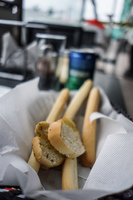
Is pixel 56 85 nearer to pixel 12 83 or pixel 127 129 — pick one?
pixel 12 83

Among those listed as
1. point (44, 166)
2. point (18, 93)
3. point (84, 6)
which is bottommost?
point (44, 166)

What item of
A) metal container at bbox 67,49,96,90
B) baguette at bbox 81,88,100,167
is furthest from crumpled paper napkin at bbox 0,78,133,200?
metal container at bbox 67,49,96,90

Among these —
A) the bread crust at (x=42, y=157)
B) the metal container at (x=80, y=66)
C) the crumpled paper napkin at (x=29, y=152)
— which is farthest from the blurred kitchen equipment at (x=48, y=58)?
the bread crust at (x=42, y=157)

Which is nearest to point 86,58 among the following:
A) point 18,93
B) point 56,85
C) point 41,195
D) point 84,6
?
point 56,85

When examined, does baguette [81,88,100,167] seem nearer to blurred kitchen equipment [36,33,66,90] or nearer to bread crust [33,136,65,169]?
bread crust [33,136,65,169]

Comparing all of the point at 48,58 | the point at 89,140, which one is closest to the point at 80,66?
the point at 48,58

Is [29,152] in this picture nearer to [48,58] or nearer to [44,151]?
[44,151]
